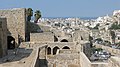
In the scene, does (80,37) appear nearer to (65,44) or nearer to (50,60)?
(65,44)

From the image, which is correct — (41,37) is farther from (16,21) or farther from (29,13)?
(29,13)

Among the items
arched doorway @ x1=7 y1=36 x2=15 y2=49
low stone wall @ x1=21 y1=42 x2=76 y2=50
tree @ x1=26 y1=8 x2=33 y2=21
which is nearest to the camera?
low stone wall @ x1=21 y1=42 x2=76 y2=50

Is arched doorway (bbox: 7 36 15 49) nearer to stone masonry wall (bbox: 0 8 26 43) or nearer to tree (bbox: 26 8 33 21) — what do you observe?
stone masonry wall (bbox: 0 8 26 43)

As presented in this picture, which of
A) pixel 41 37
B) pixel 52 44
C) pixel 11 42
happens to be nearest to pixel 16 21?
pixel 11 42

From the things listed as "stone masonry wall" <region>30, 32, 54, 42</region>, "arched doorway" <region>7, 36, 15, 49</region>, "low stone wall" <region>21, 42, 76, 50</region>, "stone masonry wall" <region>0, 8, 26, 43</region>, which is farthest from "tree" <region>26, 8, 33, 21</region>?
"low stone wall" <region>21, 42, 76, 50</region>

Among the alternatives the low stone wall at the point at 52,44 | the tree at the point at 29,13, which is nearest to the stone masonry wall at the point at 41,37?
the low stone wall at the point at 52,44

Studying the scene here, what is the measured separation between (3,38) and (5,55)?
1.35 m

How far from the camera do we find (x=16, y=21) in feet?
101

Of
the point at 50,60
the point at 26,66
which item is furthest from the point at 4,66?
the point at 50,60

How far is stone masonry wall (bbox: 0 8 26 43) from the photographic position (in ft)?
101

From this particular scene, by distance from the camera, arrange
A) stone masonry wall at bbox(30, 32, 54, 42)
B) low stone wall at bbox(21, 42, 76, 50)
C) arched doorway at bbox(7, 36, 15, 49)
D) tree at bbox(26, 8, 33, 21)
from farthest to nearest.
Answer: tree at bbox(26, 8, 33, 21), arched doorway at bbox(7, 36, 15, 49), stone masonry wall at bbox(30, 32, 54, 42), low stone wall at bbox(21, 42, 76, 50)

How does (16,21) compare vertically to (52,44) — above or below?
above

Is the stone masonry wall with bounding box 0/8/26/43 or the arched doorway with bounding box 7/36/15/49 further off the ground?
the stone masonry wall with bounding box 0/8/26/43

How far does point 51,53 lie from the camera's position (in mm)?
29547
